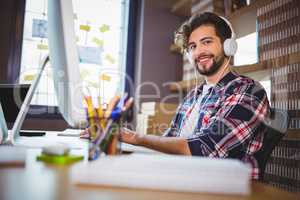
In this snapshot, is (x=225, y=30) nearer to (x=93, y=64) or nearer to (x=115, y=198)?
(x=115, y=198)

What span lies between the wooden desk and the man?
434 millimetres

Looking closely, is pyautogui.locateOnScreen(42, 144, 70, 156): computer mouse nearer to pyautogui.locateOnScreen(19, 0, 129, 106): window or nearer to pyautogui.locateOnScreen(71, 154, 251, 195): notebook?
pyautogui.locateOnScreen(71, 154, 251, 195): notebook

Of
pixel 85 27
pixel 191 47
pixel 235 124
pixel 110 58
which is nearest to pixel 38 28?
pixel 85 27

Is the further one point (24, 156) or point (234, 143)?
point (234, 143)

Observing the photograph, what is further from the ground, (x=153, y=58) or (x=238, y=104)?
(x=153, y=58)

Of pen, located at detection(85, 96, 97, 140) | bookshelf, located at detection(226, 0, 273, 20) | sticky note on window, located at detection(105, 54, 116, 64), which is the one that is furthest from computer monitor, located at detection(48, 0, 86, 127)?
sticky note on window, located at detection(105, 54, 116, 64)

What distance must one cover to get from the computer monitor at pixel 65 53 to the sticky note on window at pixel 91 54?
1.99m

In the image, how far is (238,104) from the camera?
1.00 metres

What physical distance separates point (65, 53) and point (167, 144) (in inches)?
17.7

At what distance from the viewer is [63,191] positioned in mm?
385

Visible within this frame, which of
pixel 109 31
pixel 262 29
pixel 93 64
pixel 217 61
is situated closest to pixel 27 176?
pixel 217 61

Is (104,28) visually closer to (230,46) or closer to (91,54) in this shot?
(91,54)

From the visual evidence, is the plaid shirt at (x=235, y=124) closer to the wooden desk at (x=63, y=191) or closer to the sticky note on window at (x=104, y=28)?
the wooden desk at (x=63, y=191)

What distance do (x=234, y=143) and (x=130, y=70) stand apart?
213 centimetres
